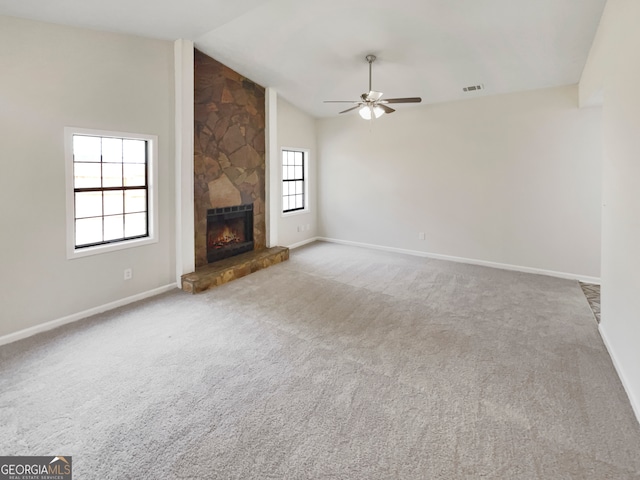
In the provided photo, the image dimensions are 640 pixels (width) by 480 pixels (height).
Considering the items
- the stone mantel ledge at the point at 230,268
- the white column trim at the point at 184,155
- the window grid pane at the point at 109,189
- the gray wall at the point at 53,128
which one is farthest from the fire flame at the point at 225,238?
the gray wall at the point at 53,128

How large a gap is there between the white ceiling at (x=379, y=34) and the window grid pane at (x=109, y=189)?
1.22 m

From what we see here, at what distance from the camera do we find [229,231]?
5.59 meters

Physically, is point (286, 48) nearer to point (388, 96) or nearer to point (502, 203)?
point (388, 96)

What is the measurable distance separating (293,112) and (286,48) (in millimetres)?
2263

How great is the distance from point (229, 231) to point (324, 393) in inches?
147

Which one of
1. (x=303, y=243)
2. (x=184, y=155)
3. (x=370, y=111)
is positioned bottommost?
(x=303, y=243)

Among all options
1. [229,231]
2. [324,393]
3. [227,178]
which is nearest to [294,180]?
[227,178]

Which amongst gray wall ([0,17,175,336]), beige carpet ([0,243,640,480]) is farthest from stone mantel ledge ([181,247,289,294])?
gray wall ([0,17,175,336])

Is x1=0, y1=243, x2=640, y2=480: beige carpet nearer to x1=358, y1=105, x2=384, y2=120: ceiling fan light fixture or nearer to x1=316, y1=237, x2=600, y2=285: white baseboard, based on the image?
x1=316, y1=237, x2=600, y2=285: white baseboard

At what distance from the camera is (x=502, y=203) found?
18.4 feet

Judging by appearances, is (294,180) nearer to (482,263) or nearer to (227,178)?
(227,178)

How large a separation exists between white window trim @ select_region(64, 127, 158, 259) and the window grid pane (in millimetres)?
81

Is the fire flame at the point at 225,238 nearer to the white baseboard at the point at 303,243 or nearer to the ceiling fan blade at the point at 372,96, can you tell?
the white baseboard at the point at 303,243

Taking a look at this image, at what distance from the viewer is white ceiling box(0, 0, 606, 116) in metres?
3.30
